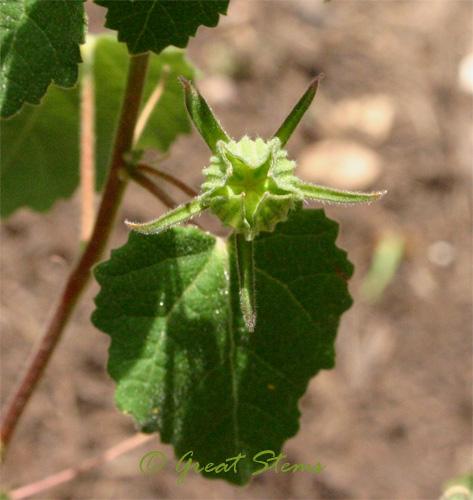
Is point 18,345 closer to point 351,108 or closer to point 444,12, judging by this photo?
point 351,108

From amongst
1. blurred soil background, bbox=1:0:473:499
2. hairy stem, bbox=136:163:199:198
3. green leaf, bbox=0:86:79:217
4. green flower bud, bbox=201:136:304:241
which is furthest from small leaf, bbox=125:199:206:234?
blurred soil background, bbox=1:0:473:499

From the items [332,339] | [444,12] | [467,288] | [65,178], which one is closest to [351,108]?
[444,12]

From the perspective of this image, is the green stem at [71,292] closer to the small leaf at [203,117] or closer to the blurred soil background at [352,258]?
the small leaf at [203,117]

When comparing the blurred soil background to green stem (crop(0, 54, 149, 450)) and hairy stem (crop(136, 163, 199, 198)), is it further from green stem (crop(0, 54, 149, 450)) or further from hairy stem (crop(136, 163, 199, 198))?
hairy stem (crop(136, 163, 199, 198))

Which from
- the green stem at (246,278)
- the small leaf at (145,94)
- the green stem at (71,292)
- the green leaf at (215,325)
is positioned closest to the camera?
the green stem at (246,278)

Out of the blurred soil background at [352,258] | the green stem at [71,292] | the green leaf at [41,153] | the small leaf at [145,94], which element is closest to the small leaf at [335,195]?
the green stem at [71,292]

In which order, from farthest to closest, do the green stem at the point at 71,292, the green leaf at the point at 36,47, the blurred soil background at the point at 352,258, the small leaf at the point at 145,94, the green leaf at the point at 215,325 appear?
1. the blurred soil background at the point at 352,258
2. the small leaf at the point at 145,94
3. the green stem at the point at 71,292
4. the green leaf at the point at 215,325
5. the green leaf at the point at 36,47
